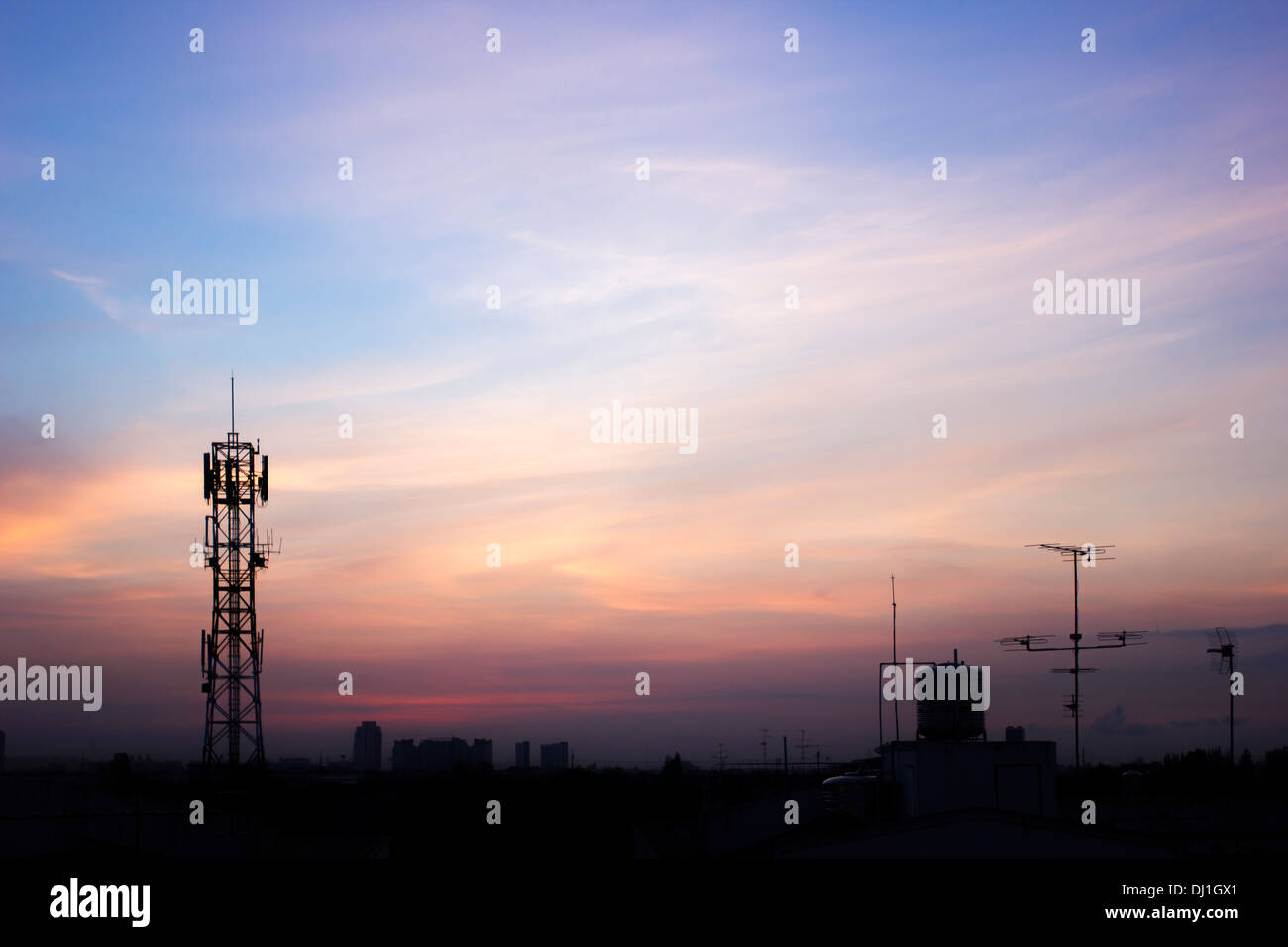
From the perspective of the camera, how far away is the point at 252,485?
60.1m

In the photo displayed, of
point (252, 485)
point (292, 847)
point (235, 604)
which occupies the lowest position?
point (292, 847)

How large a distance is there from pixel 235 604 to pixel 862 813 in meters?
34.7

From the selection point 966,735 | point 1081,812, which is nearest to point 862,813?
point 966,735
